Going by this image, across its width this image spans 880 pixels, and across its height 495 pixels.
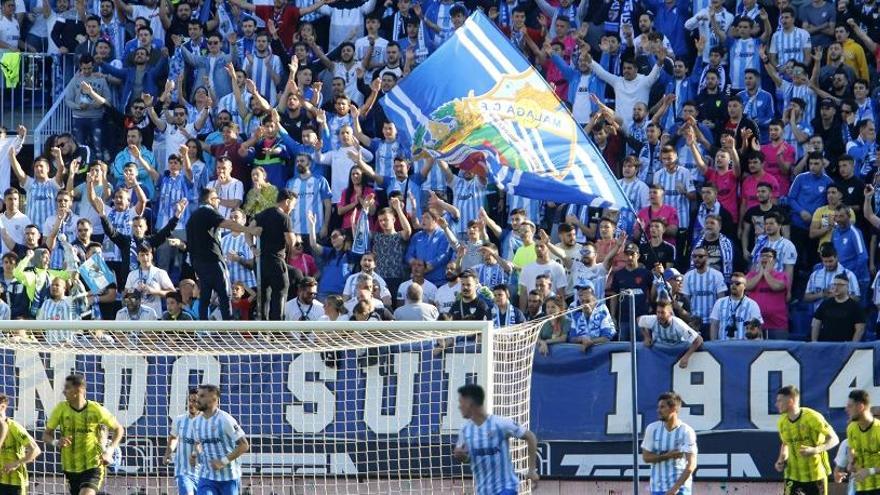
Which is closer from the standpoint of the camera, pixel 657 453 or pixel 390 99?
pixel 657 453

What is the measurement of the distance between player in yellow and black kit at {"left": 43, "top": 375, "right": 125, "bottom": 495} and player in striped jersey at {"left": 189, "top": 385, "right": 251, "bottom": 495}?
69cm

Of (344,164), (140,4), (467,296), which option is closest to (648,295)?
(467,296)

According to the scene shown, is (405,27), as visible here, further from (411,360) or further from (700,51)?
(411,360)

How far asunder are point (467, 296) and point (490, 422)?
4.76 meters

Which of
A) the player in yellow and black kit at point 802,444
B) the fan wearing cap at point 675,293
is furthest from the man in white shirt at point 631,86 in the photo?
the player in yellow and black kit at point 802,444

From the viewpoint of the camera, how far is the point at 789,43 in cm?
2211

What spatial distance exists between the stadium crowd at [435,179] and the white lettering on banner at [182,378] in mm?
1204

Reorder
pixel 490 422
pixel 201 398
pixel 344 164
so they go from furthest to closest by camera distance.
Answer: pixel 344 164 < pixel 201 398 < pixel 490 422

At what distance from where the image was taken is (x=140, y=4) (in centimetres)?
2495

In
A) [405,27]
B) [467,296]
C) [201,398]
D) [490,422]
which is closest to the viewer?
[490,422]

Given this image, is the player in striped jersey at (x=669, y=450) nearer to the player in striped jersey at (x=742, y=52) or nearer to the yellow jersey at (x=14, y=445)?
the yellow jersey at (x=14, y=445)

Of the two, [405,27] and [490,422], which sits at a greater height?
[405,27]

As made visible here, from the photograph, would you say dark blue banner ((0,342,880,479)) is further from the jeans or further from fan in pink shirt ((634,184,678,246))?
the jeans

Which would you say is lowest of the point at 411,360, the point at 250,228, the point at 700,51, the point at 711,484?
the point at 711,484
